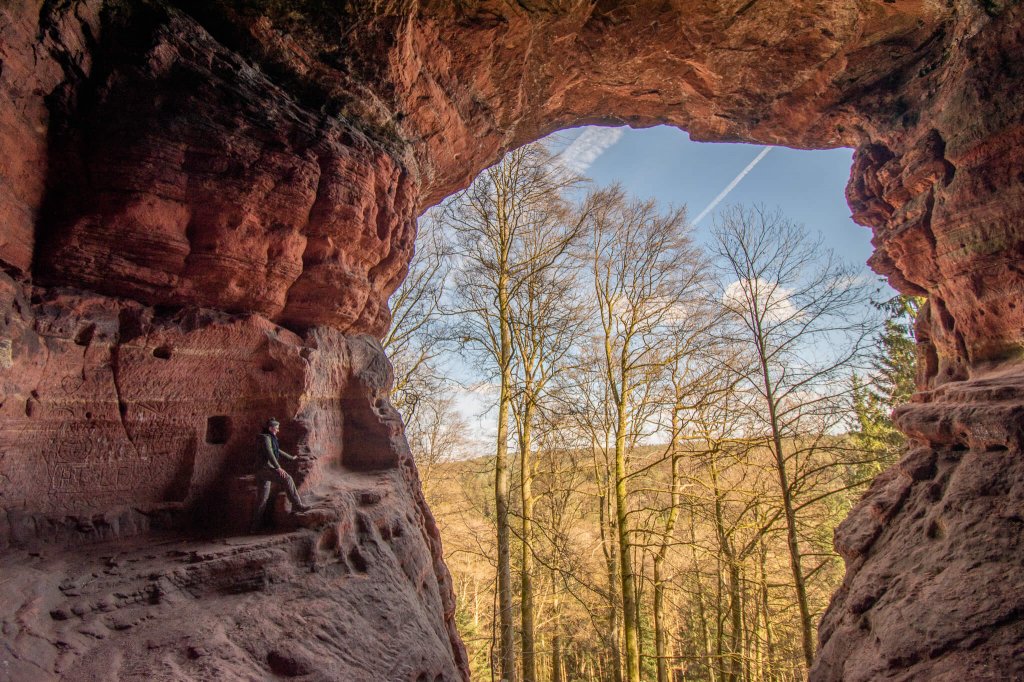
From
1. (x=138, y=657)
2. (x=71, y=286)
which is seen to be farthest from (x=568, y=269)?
(x=138, y=657)

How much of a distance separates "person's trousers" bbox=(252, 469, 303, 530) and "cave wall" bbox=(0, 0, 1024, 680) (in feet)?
1.43

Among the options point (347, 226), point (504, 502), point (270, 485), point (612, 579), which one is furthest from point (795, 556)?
point (347, 226)

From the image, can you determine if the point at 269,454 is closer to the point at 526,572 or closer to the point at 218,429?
the point at 218,429

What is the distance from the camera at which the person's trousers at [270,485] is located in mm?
4656

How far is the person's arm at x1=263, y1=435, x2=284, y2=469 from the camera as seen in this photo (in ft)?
15.5

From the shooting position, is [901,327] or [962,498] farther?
[901,327]

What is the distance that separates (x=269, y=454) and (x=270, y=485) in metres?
0.32

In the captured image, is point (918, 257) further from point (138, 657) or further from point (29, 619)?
point (29, 619)

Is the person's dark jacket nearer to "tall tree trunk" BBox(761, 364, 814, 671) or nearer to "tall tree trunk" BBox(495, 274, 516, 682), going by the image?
"tall tree trunk" BBox(495, 274, 516, 682)

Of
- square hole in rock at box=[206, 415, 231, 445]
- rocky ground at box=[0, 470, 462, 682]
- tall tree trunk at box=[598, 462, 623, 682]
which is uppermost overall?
square hole in rock at box=[206, 415, 231, 445]

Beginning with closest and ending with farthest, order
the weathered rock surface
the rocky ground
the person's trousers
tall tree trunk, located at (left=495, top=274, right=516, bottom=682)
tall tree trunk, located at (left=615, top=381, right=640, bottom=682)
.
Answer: the rocky ground
the weathered rock surface
the person's trousers
tall tree trunk, located at (left=495, top=274, right=516, bottom=682)
tall tree trunk, located at (left=615, top=381, right=640, bottom=682)

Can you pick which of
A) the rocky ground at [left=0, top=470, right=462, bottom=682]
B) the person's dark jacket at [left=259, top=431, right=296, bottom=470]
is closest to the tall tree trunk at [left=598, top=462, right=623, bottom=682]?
the rocky ground at [left=0, top=470, right=462, bottom=682]

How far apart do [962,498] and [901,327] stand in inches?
444

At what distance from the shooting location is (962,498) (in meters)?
4.41
